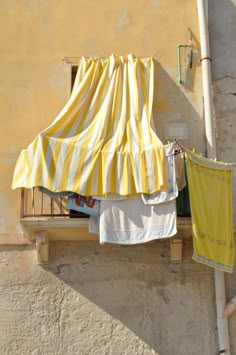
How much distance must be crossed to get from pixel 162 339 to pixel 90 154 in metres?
2.65

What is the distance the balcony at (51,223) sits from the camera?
28.5 ft

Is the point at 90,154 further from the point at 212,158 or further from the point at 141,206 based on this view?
the point at 212,158

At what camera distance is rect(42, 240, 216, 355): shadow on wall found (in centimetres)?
865

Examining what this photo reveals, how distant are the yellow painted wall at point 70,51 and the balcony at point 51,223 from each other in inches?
12.5

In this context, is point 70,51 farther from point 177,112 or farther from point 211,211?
point 211,211

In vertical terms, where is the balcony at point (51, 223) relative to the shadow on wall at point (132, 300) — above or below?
above

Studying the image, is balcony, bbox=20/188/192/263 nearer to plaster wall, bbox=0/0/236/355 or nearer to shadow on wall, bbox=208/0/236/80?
plaster wall, bbox=0/0/236/355

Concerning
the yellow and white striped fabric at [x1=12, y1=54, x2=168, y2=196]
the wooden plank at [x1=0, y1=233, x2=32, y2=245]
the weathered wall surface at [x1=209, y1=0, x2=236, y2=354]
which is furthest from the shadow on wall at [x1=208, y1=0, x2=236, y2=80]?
the wooden plank at [x1=0, y1=233, x2=32, y2=245]

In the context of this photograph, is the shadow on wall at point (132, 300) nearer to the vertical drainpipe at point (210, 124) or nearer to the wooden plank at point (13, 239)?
the vertical drainpipe at point (210, 124)

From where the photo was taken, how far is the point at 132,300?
8.85 m

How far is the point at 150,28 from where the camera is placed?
10.3m

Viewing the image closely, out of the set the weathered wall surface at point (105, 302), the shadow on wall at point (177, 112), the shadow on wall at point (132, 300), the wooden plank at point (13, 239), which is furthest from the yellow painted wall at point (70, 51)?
the shadow on wall at point (132, 300)

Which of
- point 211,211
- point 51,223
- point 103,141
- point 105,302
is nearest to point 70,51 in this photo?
point 103,141

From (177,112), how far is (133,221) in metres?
2.14
